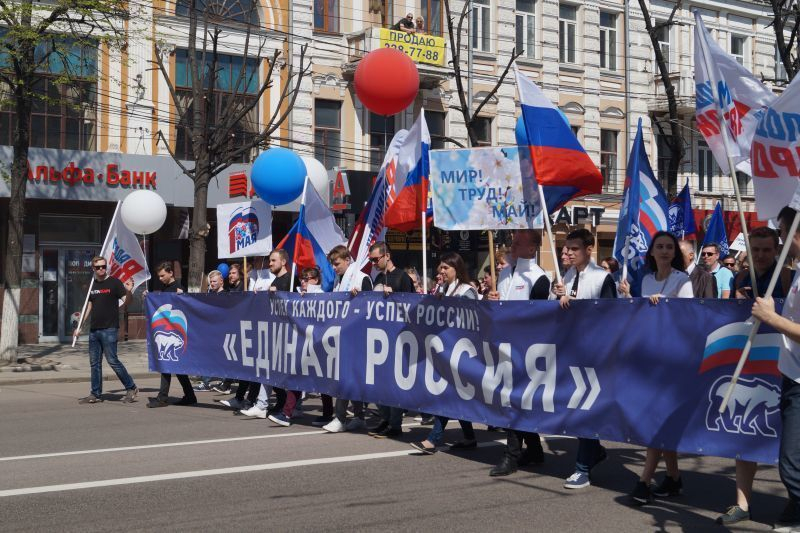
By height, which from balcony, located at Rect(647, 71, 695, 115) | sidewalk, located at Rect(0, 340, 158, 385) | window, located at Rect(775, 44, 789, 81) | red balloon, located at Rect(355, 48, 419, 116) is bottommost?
sidewalk, located at Rect(0, 340, 158, 385)

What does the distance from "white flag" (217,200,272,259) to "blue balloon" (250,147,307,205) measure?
0.85m

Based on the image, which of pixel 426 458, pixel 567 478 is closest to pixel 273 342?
pixel 426 458

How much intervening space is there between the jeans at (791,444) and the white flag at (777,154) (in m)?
1.16

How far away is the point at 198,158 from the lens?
2159 cm

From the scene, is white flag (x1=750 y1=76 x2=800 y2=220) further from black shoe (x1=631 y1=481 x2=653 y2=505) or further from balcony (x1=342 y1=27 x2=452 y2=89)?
balcony (x1=342 y1=27 x2=452 y2=89)

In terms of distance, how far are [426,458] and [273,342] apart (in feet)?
10.6

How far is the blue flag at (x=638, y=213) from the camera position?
372 inches

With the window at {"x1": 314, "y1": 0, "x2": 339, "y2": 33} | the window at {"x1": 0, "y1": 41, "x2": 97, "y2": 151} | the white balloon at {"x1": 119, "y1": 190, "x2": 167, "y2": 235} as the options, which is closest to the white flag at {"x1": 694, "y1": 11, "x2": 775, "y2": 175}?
the white balloon at {"x1": 119, "y1": 190, "x2": 167, "y2": 235}

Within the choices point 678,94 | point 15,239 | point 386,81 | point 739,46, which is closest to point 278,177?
point 386,81

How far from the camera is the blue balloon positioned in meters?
15.7

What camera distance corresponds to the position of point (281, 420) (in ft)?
38.1

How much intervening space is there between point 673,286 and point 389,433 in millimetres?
3952

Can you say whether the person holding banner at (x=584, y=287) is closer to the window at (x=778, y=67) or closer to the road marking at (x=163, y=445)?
the road marking at (x=163, y=445)

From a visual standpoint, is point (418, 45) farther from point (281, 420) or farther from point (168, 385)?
point (281, 420)
